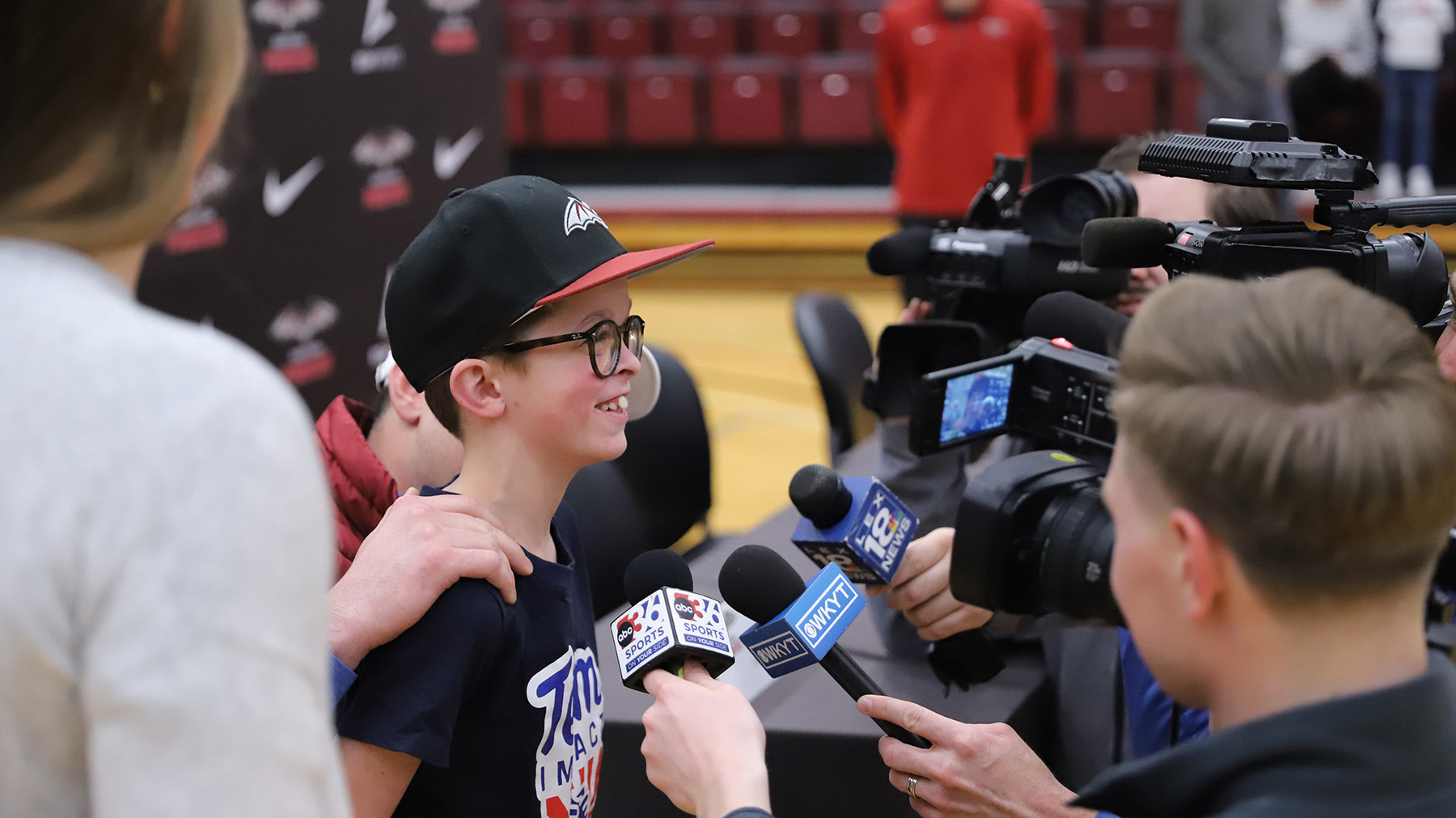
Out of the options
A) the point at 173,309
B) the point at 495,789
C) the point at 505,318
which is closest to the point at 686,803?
the point at 495,789

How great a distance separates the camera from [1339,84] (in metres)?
7.12

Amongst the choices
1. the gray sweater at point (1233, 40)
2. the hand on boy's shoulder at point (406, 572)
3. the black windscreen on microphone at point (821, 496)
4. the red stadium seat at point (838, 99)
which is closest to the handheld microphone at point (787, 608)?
the black windscreen on microphone at point (821, 496)

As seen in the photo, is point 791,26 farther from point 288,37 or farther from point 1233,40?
point 288,37

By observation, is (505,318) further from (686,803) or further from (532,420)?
(686,803)

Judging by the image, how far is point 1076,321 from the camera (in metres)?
1.51

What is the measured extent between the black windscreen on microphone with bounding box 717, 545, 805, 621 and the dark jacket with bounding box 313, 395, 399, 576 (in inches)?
22.5

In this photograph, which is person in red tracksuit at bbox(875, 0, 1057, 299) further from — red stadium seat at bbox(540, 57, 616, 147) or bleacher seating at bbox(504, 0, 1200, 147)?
red stadium seat at bbox(540, 57, 616, 147)

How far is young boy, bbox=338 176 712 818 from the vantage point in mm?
1096

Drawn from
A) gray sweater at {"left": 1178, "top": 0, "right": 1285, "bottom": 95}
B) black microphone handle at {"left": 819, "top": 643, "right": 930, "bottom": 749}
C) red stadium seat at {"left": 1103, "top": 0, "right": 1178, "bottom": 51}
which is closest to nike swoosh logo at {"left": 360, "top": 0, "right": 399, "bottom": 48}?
black microphone handle at {"left": 819, "top": 643, "right": 930, "bottom": 749}

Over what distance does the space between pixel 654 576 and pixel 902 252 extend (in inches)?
36.6

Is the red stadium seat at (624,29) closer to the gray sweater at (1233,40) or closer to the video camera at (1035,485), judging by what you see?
the gray sweater at (1233,40)

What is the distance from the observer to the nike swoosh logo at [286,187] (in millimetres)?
3602

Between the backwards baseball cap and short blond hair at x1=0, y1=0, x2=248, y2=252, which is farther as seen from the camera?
the backwards baseball cap

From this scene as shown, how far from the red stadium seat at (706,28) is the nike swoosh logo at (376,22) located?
17.1 feet
